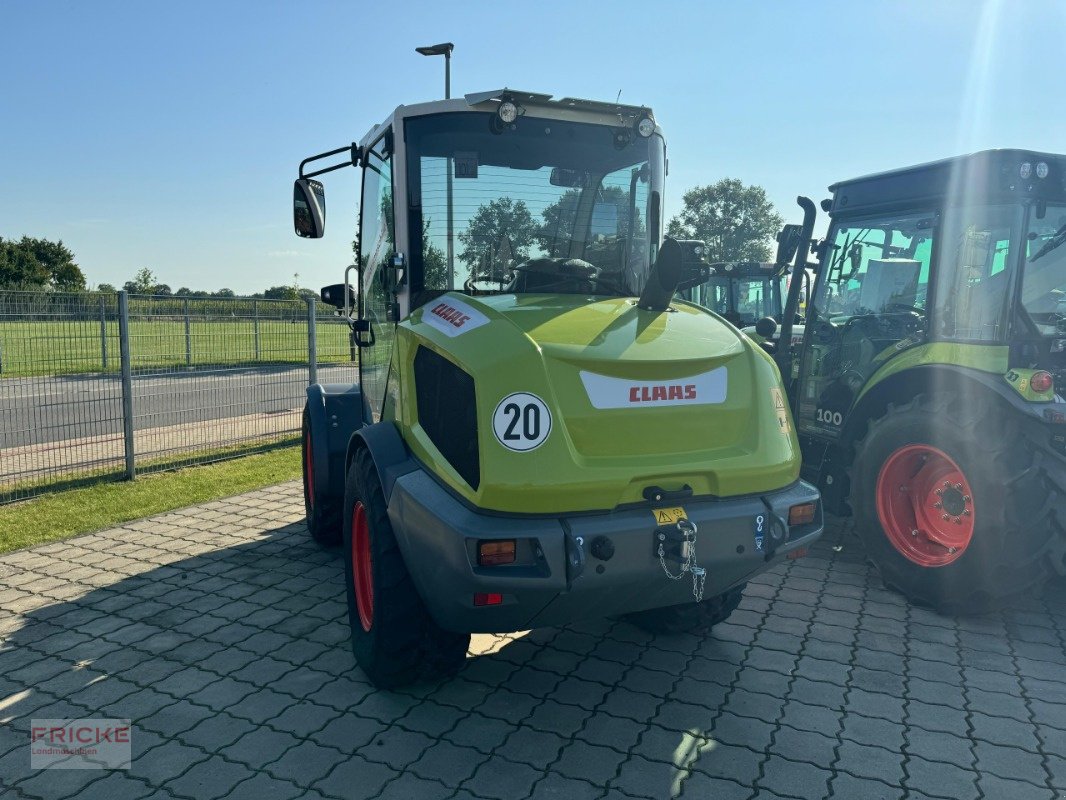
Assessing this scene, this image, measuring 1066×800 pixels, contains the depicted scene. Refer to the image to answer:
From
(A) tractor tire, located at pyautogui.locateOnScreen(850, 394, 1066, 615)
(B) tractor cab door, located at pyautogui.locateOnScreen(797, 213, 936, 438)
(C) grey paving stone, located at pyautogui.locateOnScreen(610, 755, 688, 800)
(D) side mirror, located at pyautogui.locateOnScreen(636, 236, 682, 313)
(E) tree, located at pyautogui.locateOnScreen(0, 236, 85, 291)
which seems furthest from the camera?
(E) tree, located at pyautogui.locateOnScreen(0, 236, 85, 291)

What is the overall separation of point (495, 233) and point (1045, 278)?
3.12m

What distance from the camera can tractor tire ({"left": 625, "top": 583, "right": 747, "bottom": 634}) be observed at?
12.5 ft

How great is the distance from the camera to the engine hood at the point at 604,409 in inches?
105

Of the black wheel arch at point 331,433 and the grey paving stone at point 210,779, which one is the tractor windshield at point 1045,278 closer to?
the black wheel arch at point 331,433

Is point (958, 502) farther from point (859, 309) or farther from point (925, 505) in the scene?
point (859, 309)

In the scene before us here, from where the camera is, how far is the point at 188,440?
8.45 meters

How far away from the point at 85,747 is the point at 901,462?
14.4 ft

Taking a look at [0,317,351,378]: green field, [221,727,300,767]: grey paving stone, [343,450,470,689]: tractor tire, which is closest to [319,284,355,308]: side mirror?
[0,317,351,378]: green field

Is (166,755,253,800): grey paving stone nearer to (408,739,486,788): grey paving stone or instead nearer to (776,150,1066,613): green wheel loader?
(408,739,486,788): grey paving stone

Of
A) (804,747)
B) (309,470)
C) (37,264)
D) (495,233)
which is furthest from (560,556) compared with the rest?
(37,264)

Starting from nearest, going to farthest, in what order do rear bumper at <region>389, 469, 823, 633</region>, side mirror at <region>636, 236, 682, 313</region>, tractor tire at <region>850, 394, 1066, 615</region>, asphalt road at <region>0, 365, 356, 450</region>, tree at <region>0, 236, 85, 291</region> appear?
1. rear bumper at <region>389, 469, 823, 633</region>
2. side mirror at <region>636, 236, 682, 313</region>
3. tractor tire at <region>850, 394, 1066, 615</region>
4. asphalt road at <region>0, 365, 356, 450</region>
5. tree at <region>0, 236, 85, 291</region>

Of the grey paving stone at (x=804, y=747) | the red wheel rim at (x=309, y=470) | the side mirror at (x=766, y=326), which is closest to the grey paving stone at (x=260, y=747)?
the grey paving stone at (x=804, y=747)

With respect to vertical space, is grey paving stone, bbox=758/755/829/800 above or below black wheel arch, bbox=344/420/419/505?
below

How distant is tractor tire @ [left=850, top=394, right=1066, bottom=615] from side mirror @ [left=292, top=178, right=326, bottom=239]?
3508 millimetres
